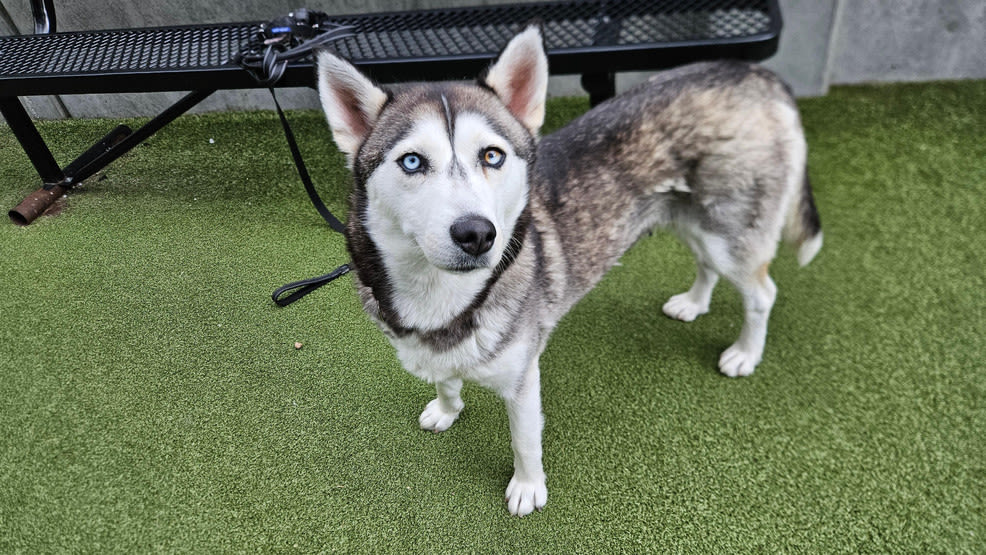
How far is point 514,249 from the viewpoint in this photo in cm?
180

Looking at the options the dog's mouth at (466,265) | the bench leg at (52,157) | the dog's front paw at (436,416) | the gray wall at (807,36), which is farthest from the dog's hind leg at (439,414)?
the gray wall at (807,36)

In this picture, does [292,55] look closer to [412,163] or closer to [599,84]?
[412,163]

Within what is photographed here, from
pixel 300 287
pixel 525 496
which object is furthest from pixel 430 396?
pixel 300 287

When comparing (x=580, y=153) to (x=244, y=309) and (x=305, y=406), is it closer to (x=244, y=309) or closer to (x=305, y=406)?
(x=305, y=406)

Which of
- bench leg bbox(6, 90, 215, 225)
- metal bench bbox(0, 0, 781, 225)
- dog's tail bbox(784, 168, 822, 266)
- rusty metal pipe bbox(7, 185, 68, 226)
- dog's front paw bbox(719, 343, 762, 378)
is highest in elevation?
metal bench bbox(0, 0, 781, 225)

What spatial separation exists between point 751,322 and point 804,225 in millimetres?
450

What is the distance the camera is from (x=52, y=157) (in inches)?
133

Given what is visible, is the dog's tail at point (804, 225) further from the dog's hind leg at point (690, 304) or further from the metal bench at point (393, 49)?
the metal bench at point (393, 49)

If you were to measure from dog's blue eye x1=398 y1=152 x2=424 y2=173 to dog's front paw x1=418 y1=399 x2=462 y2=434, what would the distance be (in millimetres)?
1095

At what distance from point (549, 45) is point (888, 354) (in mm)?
2060

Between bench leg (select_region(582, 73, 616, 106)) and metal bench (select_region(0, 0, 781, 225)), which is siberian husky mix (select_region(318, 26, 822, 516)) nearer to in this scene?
metal bench (select_region(0, 0, 781, 225))

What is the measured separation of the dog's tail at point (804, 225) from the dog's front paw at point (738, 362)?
0.46 metres

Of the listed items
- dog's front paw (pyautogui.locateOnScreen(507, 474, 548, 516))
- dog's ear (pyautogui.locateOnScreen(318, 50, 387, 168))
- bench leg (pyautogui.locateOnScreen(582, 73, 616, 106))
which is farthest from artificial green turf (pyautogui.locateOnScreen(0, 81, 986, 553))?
dog's ear (pyautogui.locateOnScreen(318, 50, 387, 168))

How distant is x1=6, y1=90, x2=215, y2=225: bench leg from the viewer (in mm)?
3168
